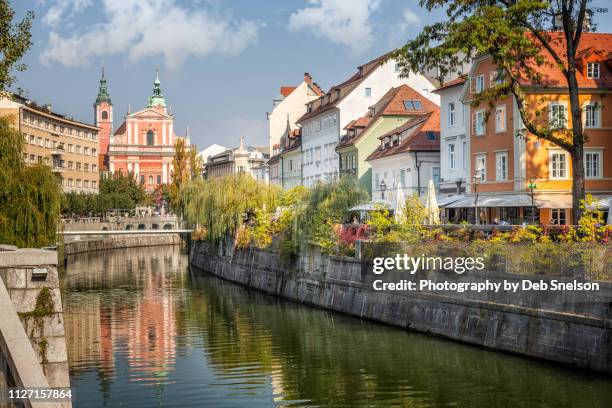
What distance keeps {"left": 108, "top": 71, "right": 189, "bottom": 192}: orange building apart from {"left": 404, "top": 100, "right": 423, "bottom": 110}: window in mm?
75137

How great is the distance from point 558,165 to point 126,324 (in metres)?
21.4

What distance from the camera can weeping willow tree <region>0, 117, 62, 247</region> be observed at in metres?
33.1

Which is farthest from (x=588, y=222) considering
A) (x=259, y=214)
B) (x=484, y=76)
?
(x=259, y=214)

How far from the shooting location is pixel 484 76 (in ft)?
147

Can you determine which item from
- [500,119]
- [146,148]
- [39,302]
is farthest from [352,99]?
[146,148]

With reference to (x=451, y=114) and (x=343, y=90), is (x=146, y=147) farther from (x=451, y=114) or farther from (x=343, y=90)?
(x=451, y=114)

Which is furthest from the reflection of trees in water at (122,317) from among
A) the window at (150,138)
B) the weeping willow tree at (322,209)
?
the window at (150,138)

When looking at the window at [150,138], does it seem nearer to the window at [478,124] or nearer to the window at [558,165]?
the window at [478,124]

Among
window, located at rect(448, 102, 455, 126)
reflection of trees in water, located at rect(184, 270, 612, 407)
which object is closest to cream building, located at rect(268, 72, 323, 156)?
window, located at rect(448, 102, 455, 126)

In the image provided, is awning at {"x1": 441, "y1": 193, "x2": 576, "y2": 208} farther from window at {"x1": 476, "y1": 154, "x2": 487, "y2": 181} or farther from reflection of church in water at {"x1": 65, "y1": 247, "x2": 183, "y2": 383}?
reflection of church in water at {"x1": 65, "y1": 247, "x2": 183, "y2": 383}

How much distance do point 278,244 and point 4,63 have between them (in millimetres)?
21312

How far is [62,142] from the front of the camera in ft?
335

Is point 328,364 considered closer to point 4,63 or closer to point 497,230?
point 497,230

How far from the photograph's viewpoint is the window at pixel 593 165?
40844 mm
